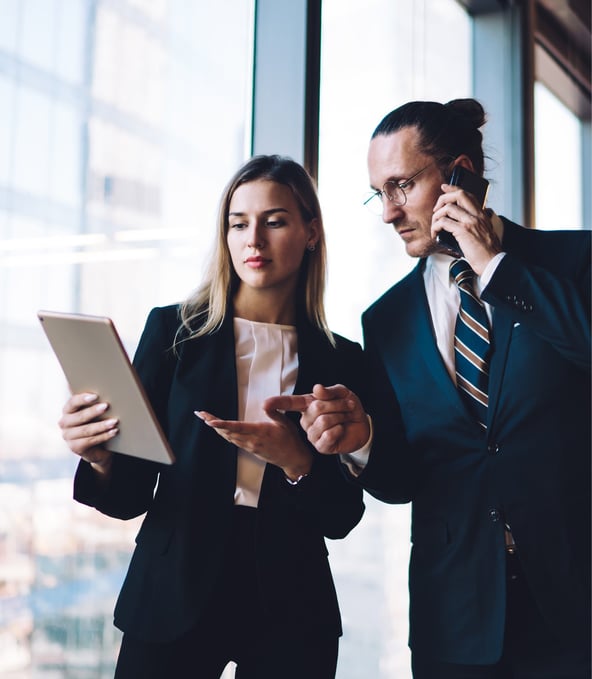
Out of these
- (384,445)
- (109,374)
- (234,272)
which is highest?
(234,272)

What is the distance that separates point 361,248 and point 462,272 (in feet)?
3.87

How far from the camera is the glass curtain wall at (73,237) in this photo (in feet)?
5.16

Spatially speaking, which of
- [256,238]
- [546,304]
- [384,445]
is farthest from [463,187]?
[384,445]

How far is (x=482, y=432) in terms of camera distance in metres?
1.53

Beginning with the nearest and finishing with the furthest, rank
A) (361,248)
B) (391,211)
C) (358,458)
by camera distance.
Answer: (358,458), (391,211), (361,248)

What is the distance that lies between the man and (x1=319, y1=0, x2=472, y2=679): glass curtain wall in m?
0.97

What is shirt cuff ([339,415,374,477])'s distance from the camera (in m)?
1.54

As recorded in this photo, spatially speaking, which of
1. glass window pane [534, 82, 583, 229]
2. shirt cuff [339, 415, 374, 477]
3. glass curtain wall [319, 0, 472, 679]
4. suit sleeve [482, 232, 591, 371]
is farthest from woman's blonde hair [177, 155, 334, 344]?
glass window pane [534, 82, 583, 229]

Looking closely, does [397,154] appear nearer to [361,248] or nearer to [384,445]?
[384,445]

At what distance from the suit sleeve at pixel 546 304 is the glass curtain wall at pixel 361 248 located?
3.87ft

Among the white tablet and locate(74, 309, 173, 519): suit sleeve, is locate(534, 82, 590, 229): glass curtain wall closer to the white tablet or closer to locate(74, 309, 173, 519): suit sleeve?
locate(74, 309, 173, 519): suit sleeve

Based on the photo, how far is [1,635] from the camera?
1515mm

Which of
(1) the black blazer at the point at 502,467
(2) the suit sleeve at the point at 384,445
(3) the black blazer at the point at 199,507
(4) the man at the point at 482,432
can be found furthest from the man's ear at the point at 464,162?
(3) the black blazer at the point at 199,507

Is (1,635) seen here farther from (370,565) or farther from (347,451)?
(370,565)
